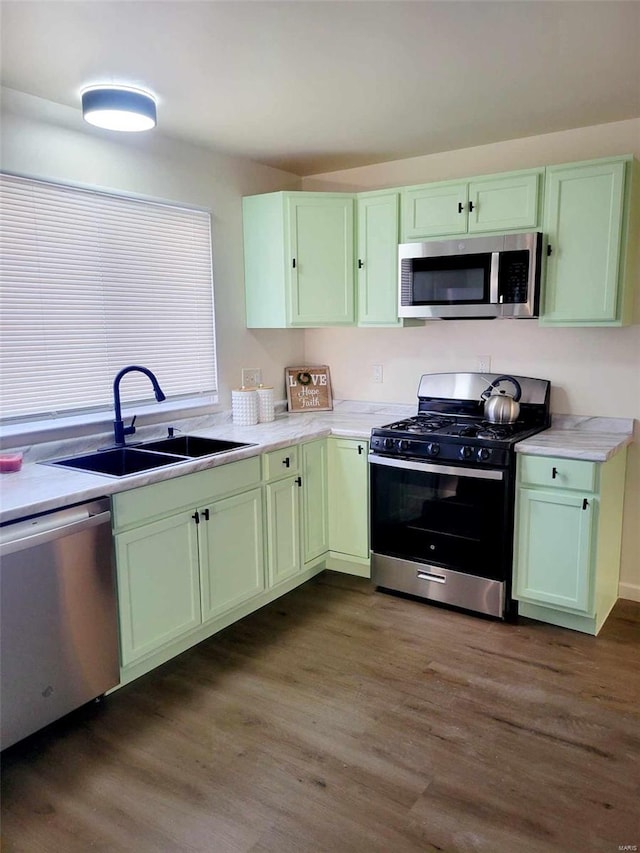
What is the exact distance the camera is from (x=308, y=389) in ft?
13.6

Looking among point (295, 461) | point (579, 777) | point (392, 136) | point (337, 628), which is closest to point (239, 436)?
point (295, 461)

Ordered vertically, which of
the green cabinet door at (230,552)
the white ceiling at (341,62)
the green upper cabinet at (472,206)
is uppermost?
the white ceiling at (341,62)

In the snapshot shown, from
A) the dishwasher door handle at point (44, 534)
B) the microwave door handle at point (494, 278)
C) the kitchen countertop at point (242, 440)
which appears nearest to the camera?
the dishwasher door handle at point (44, 534)

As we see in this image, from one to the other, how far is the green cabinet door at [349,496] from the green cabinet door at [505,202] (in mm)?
1298

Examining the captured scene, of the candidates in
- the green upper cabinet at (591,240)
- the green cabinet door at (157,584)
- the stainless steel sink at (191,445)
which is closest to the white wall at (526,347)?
the green upper cabinet at (591,240)

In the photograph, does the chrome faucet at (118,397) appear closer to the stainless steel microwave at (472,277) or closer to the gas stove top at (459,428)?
the gas stove top at (459,428)

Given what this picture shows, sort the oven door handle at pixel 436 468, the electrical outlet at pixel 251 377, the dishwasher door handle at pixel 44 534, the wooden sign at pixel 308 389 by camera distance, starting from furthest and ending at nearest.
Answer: the wooden sign at pixel 308 389 → the electrical outlet at pixel 251 377 → the oven door handle at pixel 436 468 → the dishwasher door handle at pixel 44 534

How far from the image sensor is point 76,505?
7.16 ft

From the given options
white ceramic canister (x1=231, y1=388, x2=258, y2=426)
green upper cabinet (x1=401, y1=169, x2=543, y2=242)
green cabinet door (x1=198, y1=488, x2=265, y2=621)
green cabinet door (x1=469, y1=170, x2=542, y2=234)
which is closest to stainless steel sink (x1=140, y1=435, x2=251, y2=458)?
green cabinet door (x1=198, y1=488, x2=265, y2=621)

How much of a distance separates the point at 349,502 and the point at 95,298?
1691mm

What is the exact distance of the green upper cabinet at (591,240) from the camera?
2812 millimetres

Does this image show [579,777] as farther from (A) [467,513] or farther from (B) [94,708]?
(B) [94,708]

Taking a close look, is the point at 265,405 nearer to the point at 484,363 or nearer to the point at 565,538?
the point at 484,363

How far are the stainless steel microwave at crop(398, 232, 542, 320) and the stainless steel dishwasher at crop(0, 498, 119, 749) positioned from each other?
197 cm
